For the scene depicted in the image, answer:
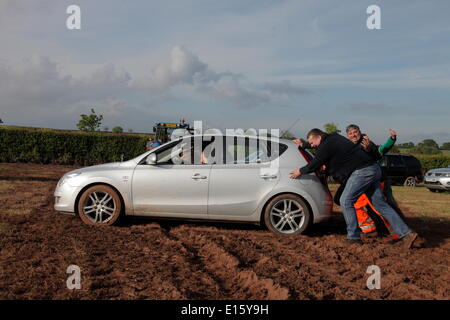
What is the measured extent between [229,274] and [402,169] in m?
19.8

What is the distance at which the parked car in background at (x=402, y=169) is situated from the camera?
22266mm

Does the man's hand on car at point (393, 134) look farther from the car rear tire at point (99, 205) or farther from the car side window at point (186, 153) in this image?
Answer: the car rear tire at point (99, 205)

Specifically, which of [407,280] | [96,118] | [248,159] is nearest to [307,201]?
[248,159]

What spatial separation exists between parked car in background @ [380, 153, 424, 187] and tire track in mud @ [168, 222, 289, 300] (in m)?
17.9

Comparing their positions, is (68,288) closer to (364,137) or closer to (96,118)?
(364,137)

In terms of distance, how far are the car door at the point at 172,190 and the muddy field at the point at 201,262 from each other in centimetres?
36

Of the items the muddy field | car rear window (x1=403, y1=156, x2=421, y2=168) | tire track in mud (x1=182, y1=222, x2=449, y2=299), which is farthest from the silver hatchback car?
car rear window (x1=403, y1=156, x2=421, y2=168)

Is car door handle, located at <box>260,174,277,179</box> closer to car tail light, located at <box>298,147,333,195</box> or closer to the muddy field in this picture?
car tail light, located at <box>298,147,333,195</box>

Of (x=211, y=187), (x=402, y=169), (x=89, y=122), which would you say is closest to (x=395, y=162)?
(x=402, y=169)

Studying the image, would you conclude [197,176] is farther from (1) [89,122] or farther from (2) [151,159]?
(1) [89,122]

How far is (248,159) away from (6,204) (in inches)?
217

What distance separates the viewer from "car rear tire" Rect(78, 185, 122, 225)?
717 cm

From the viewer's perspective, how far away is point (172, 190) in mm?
7086
